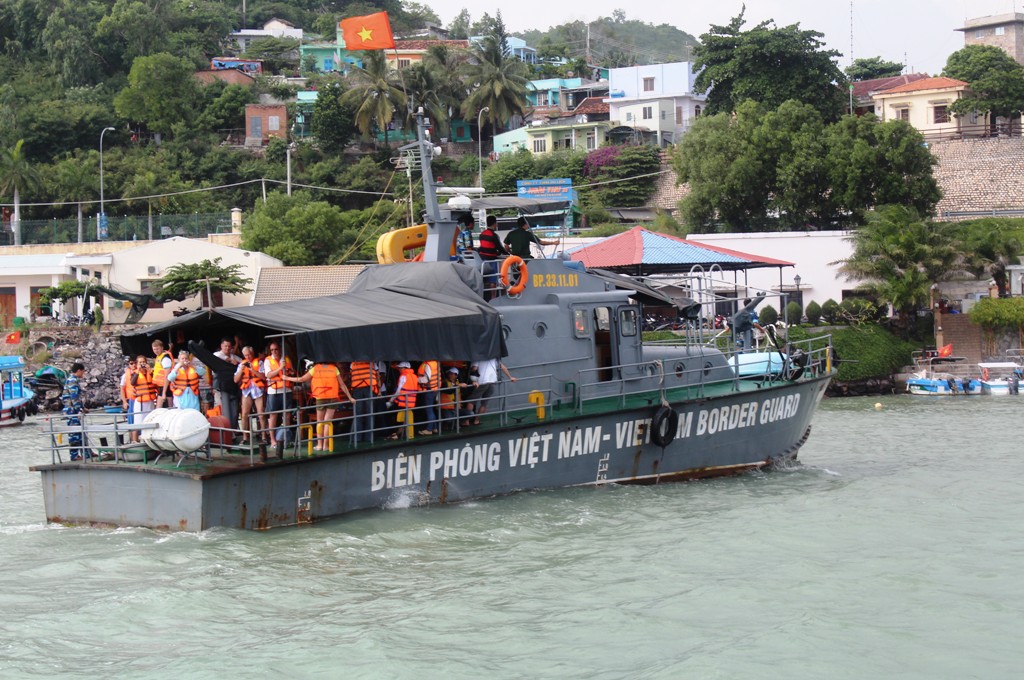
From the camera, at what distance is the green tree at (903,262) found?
38.2m

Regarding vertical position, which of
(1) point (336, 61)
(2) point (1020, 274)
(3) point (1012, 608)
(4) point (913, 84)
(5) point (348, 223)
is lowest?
(3) point (1012, 608)

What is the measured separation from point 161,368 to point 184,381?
73 cm

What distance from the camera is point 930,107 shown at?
2721 inches

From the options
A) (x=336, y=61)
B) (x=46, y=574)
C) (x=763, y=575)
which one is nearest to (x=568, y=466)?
(x=763, y=575)

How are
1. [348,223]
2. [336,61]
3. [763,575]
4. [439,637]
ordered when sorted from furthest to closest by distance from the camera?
1. [336,61]
2. [348,223]
3. [763,575]
4. [439,637]

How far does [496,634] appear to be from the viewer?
10.8 m

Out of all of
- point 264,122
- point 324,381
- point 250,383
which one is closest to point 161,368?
point 250,383

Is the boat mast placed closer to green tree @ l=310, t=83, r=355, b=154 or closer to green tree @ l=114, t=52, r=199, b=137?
green tree @ l=310, t=83, r=355, b=154

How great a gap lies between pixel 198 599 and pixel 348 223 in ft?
136

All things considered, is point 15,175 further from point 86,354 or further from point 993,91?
point 993,91

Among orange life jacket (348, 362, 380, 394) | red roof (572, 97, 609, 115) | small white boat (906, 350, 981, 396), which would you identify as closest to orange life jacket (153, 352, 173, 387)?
orange life jacket (348, 362, 380, 394)

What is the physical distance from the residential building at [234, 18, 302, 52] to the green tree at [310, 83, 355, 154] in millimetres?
34112

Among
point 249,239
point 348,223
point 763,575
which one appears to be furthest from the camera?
point 348,223

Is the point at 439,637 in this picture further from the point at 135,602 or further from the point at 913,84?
the point at 913,84
